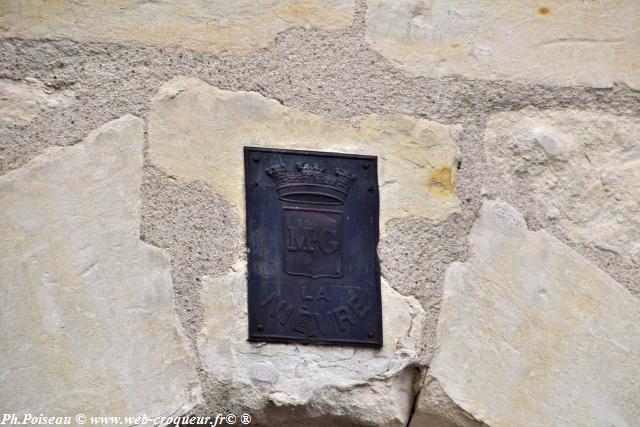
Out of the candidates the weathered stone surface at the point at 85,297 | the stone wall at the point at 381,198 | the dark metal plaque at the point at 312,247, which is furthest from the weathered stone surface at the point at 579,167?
the weathered stone surface at the point at 85,297

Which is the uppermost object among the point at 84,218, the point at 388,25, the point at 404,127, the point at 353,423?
the point at 388,25

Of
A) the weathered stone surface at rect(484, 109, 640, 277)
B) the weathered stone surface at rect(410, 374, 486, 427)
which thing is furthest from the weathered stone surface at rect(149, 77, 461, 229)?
the weathered stone surface at rect(410, 374, 486, 427)

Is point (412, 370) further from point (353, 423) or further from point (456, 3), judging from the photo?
point (456, 3)

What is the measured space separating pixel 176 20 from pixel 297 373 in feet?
2.06

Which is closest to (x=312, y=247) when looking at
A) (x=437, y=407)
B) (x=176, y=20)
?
(x=437, y=407)

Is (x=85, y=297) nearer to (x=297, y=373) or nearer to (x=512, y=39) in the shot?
(x=297, y=373)

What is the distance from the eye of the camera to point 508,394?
73.6 inches

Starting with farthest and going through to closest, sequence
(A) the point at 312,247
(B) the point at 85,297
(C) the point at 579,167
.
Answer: (C) the point at 579,167, (A) the point at 312,247, (B) the point at 85,297

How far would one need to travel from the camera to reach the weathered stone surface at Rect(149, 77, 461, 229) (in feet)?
6.20

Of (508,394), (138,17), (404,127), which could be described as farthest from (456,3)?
(508,394)

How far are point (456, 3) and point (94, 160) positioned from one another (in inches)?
27.8

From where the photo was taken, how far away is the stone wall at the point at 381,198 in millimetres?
1786

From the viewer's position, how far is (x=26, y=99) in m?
1.87

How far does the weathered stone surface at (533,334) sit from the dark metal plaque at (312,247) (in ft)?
0.47
